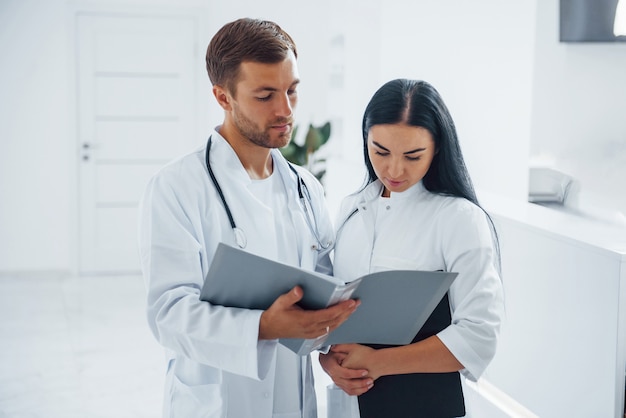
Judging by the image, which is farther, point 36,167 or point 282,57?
point 36,167

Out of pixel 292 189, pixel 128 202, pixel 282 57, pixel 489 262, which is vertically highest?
pixel 282 57

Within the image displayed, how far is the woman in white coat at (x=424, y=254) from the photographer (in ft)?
5.24

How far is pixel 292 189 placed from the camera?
71.9 inches

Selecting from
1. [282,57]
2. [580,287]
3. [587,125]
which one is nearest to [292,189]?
[282,57]

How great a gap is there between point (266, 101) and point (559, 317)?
1.23 metres

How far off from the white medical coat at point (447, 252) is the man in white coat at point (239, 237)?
0.41 feet

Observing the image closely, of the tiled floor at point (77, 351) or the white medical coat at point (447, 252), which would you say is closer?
the white medical coat at point (447, 252)

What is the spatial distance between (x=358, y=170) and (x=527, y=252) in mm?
1675

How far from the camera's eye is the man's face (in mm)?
1646

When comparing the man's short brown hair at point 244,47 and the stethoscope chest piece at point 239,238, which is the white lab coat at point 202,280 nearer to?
the stethoscope chest piece at point 239,238

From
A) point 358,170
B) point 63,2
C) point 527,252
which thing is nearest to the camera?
point 527,252

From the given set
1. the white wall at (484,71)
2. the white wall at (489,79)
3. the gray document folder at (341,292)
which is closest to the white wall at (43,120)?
the white wall at (484,71)

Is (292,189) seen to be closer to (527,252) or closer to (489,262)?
(489,262)

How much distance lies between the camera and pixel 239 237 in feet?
5.37
